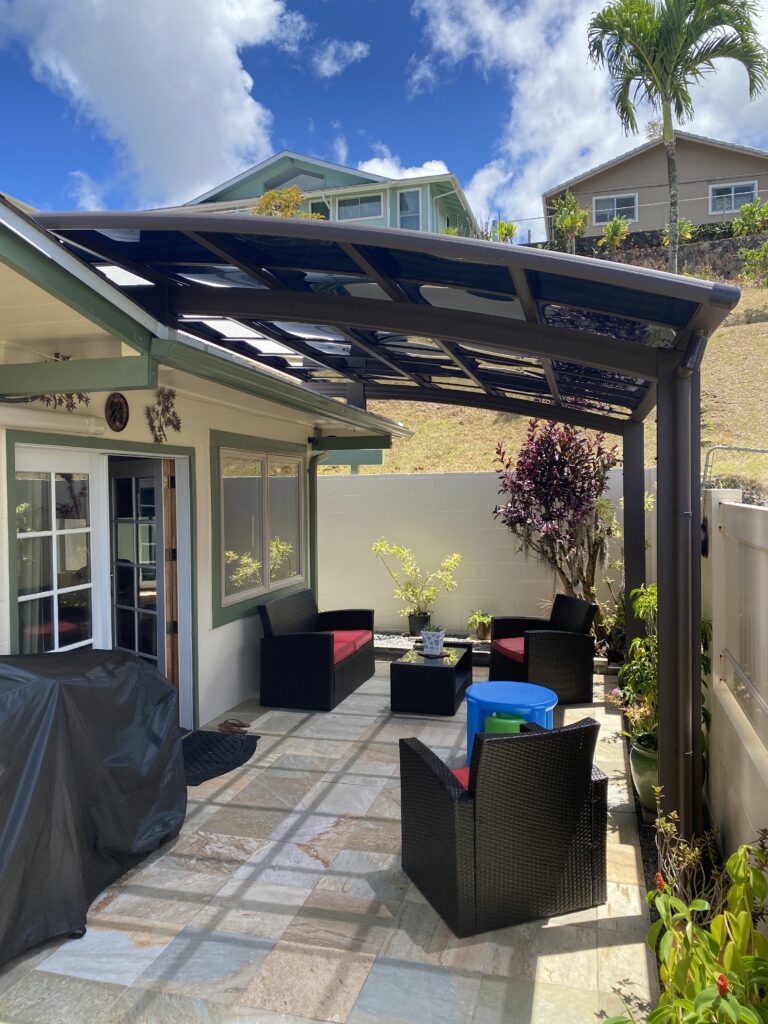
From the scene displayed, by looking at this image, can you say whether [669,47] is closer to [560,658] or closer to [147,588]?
[560,658]

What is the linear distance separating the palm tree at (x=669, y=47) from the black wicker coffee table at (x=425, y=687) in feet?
41.9

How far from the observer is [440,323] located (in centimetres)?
390

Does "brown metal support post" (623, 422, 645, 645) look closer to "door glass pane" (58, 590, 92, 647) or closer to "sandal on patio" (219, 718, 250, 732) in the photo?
"sandal on patio" (219, 718, 250, 732)

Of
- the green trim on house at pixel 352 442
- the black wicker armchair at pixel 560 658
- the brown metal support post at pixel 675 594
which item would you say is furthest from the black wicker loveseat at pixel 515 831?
A: the green trim on house at pixel 352 442

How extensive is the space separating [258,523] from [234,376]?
310 centimetres

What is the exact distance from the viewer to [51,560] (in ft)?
14.4

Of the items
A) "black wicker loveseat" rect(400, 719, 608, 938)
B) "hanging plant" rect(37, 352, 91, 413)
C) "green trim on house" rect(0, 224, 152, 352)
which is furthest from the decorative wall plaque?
"black wicker loveseat" rect(400, 719, 608, 938)

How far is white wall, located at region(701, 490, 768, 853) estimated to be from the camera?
9.18 ft

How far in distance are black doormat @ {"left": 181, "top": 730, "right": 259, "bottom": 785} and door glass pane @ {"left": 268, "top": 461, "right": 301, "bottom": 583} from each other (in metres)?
2.06

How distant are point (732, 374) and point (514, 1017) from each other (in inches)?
730

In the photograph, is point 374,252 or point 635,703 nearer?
point 374,252

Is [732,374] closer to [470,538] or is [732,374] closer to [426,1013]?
[470,538]

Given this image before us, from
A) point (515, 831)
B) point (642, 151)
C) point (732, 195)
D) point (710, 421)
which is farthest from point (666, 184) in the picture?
point (515, 831)

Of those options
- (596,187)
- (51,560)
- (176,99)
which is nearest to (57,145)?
(176,99)
